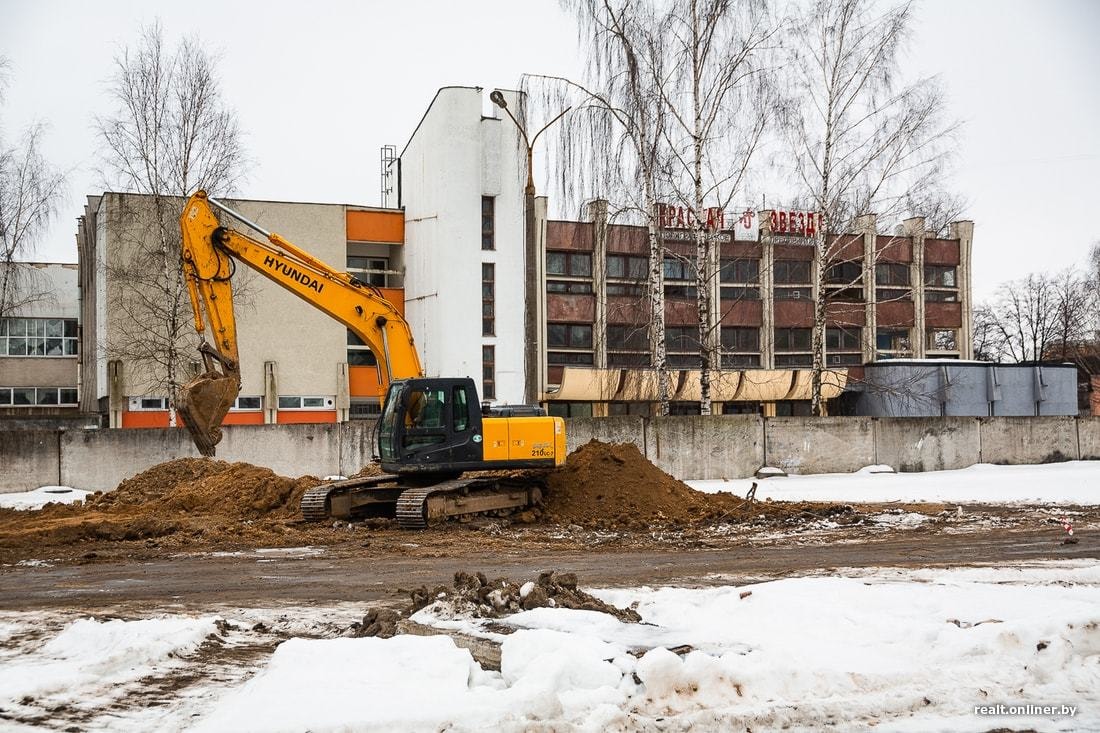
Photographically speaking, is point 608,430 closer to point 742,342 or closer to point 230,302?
point 230,302

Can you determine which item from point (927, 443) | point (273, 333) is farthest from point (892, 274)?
point (273, 333)

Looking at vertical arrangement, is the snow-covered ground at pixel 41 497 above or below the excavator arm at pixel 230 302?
below

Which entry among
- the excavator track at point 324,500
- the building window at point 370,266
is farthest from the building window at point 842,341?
the excavator track at point 324,500

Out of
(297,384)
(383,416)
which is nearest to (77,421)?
(297,384)

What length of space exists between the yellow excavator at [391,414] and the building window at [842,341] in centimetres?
3700

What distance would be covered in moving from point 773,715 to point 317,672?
2755 mm

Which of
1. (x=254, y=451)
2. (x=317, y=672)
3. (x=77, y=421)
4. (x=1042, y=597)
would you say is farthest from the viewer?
(x=77, y=421)

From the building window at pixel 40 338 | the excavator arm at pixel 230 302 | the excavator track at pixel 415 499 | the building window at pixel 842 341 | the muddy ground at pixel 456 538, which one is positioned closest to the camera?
the muddy ground at pixel 456 538

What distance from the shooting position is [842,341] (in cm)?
5016

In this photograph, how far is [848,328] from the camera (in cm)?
5028

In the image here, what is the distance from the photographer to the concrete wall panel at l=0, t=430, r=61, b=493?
65.9 feet

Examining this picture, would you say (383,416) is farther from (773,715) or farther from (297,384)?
(297,384)

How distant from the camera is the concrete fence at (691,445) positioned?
20573 mm

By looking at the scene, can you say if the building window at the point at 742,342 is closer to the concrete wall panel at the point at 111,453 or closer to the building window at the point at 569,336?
the building window at the point at 569,336
